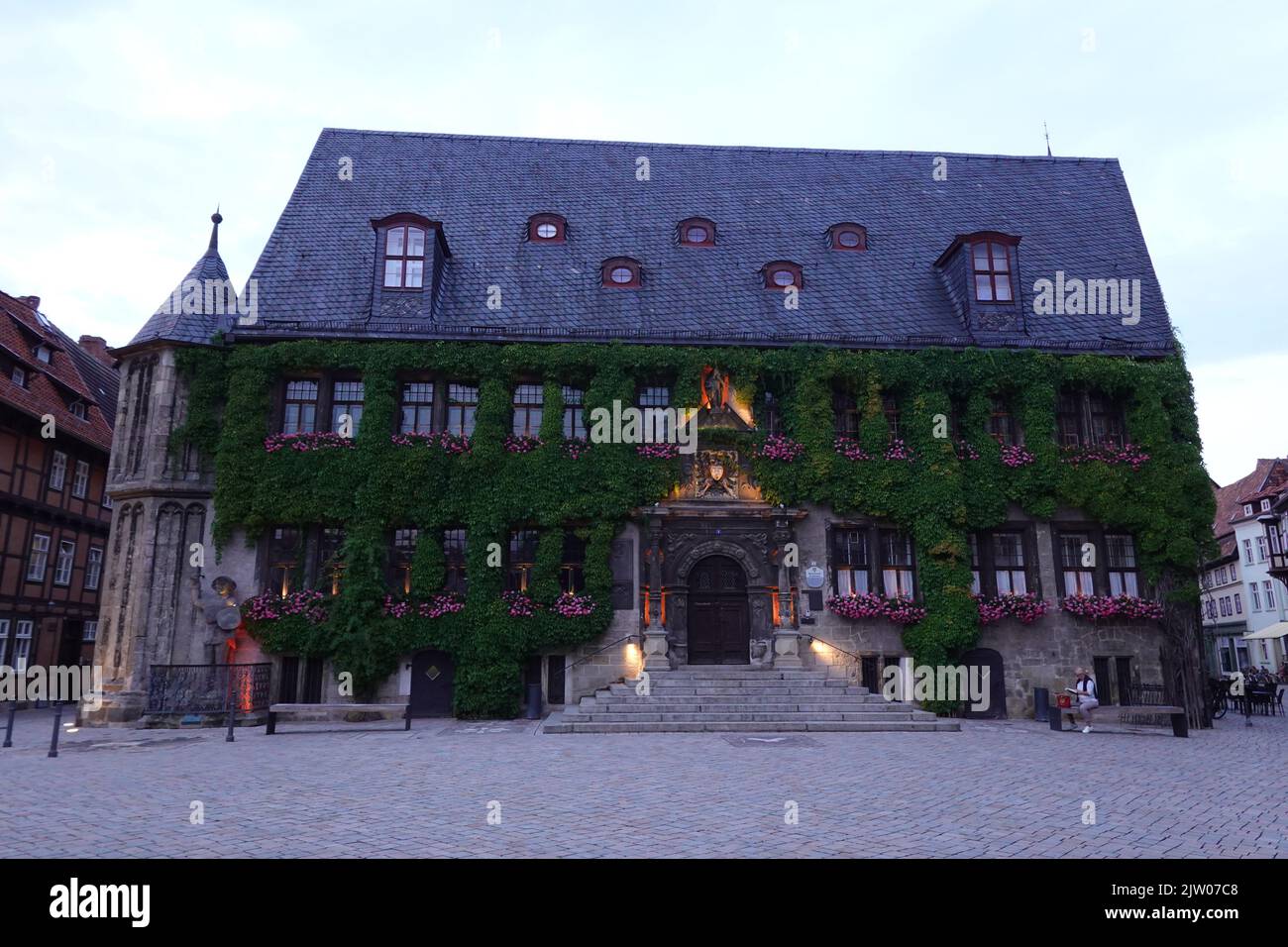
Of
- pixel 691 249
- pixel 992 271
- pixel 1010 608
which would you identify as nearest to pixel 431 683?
pixel 1010 608

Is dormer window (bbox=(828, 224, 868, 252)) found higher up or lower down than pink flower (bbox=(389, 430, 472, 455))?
higher up

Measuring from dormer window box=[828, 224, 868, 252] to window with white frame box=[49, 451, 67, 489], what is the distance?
91.9 ft

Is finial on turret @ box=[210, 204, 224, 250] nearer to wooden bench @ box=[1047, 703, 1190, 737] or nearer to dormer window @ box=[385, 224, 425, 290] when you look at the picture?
dormer window @ box=[385, 224, 425, 290]

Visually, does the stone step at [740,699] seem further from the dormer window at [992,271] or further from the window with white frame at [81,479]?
the window with white frame at [81,479]

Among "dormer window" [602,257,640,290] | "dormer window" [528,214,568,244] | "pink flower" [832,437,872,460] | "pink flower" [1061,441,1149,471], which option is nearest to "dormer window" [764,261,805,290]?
"dormer window" [602,257,640,290]

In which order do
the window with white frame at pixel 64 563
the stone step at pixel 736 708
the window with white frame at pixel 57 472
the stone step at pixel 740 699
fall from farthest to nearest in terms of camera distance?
the window with white frame at pixel 64 563 → the window with white frame at pixel 57 472 → the stone step at pixel 740 699 → the stone step at pixel 736 708

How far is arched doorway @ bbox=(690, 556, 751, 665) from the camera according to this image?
2159cm

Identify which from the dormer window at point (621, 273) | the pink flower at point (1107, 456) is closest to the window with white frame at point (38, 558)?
the dormer window at point (621, 273)

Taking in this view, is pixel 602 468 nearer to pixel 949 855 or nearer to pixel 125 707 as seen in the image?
pixel 125 707

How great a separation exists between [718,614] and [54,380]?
26182 millimetres

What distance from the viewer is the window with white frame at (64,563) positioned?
1184 inches

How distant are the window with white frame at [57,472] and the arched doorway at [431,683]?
18.0 metres

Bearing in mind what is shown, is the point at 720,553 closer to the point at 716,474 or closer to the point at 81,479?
the point at 716,474

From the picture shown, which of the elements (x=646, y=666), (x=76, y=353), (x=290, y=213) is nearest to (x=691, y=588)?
(x=646, y=666)
